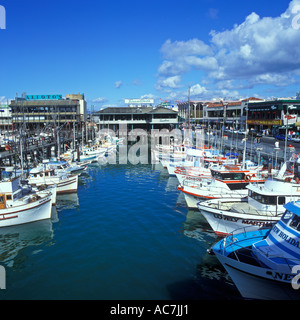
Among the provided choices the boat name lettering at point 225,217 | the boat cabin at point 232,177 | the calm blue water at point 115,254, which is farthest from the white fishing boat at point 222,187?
the boat name lettering at point 225,217

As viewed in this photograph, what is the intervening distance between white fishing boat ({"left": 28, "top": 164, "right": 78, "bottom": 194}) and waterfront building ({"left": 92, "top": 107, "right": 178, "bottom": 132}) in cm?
6467

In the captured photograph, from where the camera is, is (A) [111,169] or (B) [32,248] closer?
(B) [32,248]

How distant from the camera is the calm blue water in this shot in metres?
15.0

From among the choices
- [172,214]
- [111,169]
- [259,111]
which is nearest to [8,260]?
[172,214]

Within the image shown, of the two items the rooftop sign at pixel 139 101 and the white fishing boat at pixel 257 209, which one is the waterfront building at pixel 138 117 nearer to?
the rooftop sign at pixel 139 101

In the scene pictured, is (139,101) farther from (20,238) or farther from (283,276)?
(283,276)

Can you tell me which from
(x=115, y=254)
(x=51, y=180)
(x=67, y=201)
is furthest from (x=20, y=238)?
(x=51, y=180)

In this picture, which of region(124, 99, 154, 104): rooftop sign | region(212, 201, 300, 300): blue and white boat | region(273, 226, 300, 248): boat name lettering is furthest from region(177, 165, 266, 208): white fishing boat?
region(124, 99, 154, 104): rooftop sign

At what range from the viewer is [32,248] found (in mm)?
20203

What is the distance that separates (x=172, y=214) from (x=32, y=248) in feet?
40.1

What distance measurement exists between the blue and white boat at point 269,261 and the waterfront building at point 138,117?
83.1 m

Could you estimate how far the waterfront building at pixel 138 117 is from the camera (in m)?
96.6

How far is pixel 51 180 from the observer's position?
34.0m
